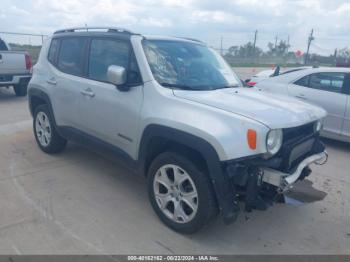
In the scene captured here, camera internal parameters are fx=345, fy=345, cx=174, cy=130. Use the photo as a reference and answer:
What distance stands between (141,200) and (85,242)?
1.01 m

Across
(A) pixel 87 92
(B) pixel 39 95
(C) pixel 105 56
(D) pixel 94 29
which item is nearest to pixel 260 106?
(C) pixel 105 56

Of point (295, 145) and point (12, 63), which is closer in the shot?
point (295, 145)

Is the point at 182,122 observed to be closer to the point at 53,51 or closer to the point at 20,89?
the point at 53,51

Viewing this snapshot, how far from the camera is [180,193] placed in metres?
3.35

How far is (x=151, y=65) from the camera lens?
3.72 metres

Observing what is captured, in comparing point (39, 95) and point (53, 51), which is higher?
point (53, 51)

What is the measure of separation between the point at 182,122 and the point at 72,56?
235cm

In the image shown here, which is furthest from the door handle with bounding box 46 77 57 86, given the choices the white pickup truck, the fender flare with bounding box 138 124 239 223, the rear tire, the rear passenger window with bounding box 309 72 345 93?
the rear tire

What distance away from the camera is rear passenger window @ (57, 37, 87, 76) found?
4.54 meters

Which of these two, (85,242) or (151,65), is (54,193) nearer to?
(85,242)

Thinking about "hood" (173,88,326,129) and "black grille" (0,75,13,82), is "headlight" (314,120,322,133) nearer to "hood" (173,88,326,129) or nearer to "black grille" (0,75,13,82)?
"hood" (173,88,326,129)

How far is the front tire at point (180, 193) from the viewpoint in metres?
3.10

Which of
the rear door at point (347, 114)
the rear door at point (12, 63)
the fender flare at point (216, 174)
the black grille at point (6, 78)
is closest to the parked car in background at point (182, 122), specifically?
the fender flare at point (216, 174)

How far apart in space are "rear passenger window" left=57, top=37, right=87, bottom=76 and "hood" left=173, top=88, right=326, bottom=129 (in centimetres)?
172
